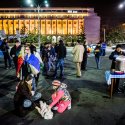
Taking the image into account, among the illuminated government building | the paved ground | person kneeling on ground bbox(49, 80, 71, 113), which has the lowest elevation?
the paved ground

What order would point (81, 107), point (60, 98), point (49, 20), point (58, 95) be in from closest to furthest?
point (58, 95) → point (60, 98) → point (81, 107) → point (49, 20)

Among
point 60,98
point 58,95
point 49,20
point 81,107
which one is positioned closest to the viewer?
point 58,95

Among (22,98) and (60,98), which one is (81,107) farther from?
(22,98)

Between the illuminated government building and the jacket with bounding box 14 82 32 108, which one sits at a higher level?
the illuminated government building

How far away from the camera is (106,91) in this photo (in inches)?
443

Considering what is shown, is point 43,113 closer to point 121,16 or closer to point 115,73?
point 115,73

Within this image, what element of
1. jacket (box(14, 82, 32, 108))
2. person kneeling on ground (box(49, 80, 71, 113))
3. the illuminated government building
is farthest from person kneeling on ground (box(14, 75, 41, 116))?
the illuminated government building

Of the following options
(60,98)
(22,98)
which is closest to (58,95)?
(60,98)

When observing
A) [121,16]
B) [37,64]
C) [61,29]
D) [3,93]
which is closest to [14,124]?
[37,64]

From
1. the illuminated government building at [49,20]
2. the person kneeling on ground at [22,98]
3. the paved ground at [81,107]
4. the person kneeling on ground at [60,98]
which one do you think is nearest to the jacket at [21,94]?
the person kneeling on ground at [22,98]

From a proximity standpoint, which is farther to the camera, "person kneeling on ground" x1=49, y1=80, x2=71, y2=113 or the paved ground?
"person kneeling on ground" x1=49, y1=80, x2=71, y2=113

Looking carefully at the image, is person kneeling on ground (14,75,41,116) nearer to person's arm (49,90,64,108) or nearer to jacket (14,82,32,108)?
jacket (14,82,32,108)

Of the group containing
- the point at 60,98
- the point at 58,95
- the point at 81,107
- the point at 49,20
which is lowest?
the point at 81,107

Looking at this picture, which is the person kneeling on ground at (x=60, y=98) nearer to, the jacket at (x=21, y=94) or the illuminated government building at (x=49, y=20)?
the jacket at (x=21, y=94)
